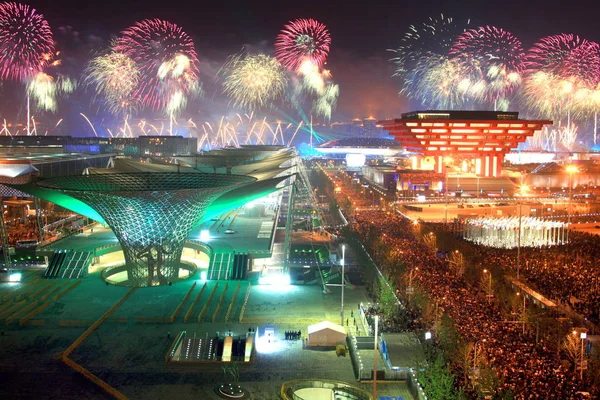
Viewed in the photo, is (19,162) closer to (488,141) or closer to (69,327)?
(69,327)

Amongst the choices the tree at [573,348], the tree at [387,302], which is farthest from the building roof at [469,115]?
the tree at [573,348]

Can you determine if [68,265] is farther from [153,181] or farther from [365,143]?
[365,143]

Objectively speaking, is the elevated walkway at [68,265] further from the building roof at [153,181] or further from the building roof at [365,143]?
the building roof at [365,143]

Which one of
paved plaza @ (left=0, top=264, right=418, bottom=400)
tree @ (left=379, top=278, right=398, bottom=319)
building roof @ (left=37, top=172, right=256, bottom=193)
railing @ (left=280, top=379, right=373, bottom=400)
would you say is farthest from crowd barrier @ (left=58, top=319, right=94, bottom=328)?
tree @ (left=379, top=278, right=398, bottom=319)

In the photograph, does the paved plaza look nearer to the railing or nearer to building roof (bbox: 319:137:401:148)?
the railing

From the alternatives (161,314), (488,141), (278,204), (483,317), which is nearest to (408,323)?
(483,317)
